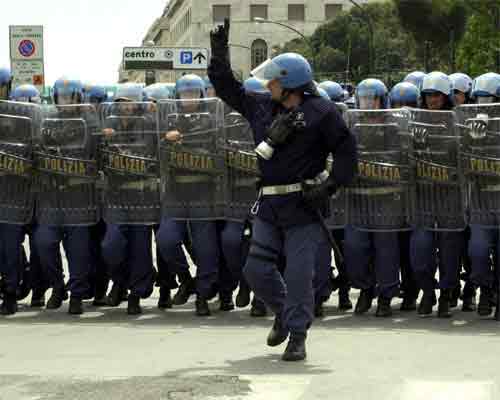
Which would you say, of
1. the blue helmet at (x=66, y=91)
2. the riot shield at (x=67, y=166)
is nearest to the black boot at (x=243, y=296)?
the riot shield at (x=67, y=166)

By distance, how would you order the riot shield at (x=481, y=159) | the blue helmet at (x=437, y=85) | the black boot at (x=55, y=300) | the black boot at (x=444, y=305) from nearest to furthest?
1. the riot shield at (x=481, y=159)
2. the black boot at (x=444, y=305)
3. the blue helmet at (x=437, y=85)
4. the black boot at (x=55, y=300)

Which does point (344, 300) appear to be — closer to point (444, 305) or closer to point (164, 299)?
point (444, 305)

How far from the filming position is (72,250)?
34.9ft

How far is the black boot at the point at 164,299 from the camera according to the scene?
36.3 ft

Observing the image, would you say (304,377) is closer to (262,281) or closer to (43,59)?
(262,281)

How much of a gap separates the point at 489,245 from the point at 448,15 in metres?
78.1

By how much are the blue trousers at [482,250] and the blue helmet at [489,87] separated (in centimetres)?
115

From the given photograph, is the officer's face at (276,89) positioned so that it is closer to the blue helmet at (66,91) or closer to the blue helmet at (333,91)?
the blue helmet at (66,91)

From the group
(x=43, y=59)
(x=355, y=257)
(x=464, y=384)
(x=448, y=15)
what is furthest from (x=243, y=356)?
(x=448, y=15)

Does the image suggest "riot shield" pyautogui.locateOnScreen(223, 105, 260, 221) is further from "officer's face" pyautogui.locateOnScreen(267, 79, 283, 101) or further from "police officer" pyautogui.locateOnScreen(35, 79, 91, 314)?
"officer's face" pyautogui.locateOnScreen(267, 79, 283, 101)

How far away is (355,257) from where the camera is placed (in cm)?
1051

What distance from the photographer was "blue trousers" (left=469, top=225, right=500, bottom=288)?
32.5 feet

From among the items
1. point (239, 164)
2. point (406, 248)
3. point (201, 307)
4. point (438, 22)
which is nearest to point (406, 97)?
point (406, 248)

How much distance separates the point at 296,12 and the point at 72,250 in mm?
114142
